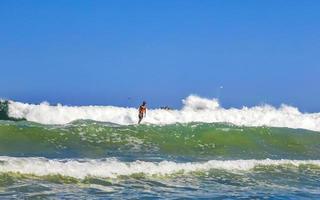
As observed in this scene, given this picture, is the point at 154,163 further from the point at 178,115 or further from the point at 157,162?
the point at 178,115

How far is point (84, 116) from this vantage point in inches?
1537

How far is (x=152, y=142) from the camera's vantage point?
70.5 ft

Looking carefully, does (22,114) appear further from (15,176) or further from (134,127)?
(15,176)

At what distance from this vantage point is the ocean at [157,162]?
461 inches

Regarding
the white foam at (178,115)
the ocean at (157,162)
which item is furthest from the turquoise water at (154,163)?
the white foam at (178,115)

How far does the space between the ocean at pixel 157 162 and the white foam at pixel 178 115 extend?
1165 centimetres

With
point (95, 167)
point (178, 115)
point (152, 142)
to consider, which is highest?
point (178, 115)

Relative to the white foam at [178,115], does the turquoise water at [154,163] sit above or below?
below

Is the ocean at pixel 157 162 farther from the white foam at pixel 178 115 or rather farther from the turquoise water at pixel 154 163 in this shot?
the white foam at pixel 178 115

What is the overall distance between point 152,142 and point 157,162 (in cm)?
577

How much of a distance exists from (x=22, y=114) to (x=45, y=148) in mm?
19091

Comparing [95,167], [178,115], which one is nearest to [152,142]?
[95,167]

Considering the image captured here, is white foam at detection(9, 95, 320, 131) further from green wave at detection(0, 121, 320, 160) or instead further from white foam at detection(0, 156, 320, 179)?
white foam at detection(0, 156, 320, 179)

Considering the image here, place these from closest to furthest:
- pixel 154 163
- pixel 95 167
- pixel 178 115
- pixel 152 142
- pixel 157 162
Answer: pixel 95 167, pixel 154 163, pixel 157 162, pixel 152 142, pixel 178 115
